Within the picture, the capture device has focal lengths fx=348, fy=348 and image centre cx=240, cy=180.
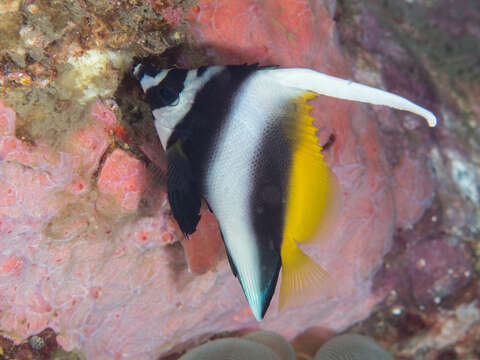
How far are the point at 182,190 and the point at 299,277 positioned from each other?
0.55m

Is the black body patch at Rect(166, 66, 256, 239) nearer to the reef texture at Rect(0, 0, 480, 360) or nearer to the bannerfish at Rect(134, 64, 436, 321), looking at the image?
the bannerfish at Rect(134, 64, 436, 321)

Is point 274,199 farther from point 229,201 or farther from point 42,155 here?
point 42,155

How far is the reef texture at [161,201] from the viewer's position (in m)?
1.30

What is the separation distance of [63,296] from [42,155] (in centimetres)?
74

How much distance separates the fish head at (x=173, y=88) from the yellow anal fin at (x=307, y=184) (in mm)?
327

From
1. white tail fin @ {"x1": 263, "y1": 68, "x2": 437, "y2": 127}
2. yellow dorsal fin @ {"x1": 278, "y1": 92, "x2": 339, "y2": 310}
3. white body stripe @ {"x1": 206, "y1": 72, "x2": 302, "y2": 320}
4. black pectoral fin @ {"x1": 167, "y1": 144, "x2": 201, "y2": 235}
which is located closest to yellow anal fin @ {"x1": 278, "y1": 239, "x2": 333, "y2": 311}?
yellow dorsal fin @ {"x1": 278, "y1": 92, "x2": 339, "y2": 310}

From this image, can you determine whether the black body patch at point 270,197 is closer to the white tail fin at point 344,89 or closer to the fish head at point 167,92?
the white tail fin at point 344,89

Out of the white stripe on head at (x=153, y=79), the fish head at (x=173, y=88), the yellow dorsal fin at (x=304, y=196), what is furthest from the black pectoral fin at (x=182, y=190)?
the yellow dorsal fin at (x=304, y=196)

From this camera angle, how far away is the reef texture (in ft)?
4.28

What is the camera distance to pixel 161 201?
5.38 feet

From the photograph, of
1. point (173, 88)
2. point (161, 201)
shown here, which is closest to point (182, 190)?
point (173, 88)

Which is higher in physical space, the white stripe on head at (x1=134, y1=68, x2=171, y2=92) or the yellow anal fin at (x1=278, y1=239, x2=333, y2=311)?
Answer: the white stripe on head at (x1=134, y1=68, x2=171, y2=92)

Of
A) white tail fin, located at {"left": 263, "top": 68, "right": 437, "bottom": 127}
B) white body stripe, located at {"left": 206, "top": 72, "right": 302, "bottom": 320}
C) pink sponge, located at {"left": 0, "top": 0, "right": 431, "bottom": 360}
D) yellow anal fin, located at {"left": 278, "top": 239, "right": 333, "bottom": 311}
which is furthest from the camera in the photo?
pink sponge, located at {"left": 0, "top": 0, "right": 431, "bottom": 360}

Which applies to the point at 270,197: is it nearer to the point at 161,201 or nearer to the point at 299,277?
the point at 299,277
